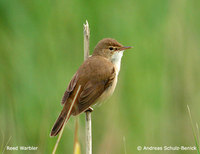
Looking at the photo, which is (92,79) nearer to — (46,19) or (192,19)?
(46,19)

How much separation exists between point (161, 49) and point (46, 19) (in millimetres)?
1387

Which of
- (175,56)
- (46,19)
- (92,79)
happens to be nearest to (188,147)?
(175,56)

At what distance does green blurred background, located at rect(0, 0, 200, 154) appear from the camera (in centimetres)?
398

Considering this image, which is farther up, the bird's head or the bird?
the bird's head

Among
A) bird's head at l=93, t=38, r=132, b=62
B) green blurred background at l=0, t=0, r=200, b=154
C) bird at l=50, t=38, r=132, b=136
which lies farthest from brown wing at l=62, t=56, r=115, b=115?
green blurred background at l=0, t=0, r=200, b=154

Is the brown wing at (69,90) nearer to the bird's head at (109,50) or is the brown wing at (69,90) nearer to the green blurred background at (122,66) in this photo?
the green blurred background at (122,66)

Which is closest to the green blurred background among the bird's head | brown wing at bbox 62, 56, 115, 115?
the bird's head

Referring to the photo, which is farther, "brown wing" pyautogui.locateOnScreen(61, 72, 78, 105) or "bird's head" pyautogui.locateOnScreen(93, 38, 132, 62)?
"bird's head" pyautogui.locateOnScreen(93, 38, 132, 62)

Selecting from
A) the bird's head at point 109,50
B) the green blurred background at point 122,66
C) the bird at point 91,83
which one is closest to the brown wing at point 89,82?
the bird at point 91,83

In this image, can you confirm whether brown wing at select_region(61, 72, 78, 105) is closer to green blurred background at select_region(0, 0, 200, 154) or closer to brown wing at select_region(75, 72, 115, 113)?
brown wing at select_region(75, 72, 115, 113)

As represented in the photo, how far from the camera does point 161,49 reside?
4508 millimetres

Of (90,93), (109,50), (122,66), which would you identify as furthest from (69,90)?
(122,66)

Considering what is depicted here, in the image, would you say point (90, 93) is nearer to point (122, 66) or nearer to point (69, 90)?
point (69, 90)

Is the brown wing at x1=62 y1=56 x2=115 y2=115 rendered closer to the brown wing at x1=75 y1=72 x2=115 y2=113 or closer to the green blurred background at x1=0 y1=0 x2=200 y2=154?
the brown wing at x1=75 y1=72 x2=115 y2=113
